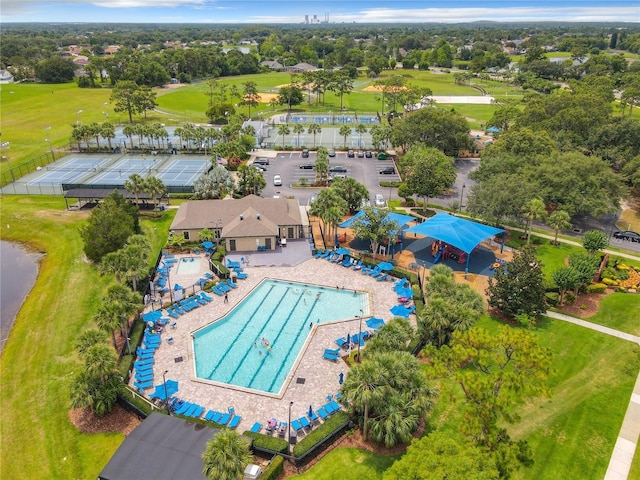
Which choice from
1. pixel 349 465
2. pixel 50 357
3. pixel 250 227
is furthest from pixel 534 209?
pixel 50 357

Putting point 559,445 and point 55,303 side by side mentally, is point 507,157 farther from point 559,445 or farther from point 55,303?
point 55,303

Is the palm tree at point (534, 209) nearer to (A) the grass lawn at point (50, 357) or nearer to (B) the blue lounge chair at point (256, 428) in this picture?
(B) the blue lounge chair at point (256, 428)

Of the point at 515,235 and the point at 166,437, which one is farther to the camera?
the point at 515,235

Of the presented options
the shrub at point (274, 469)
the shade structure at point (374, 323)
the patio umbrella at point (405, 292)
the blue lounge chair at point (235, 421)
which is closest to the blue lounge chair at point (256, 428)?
the blue lounge chair at point (235, 421)

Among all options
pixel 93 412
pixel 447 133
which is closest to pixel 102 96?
pixel 447 133

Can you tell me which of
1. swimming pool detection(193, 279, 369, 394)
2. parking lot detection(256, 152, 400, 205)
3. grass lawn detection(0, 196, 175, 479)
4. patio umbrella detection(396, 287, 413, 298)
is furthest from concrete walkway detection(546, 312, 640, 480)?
parking lot detection(256, 152, 400, 205)

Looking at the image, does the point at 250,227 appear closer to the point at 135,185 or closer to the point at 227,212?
the point at 227,212
